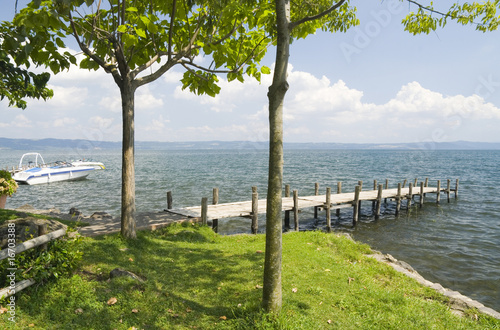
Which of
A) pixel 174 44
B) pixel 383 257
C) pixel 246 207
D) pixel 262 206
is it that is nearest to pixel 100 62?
pixel 174 44

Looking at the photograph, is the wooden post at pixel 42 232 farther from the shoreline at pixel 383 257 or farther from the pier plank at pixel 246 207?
the pier plank at pixel 246 207

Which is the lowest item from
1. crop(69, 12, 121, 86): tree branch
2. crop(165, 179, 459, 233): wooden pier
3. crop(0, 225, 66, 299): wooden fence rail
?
crop(165, 179, 459, 233): wooden pier

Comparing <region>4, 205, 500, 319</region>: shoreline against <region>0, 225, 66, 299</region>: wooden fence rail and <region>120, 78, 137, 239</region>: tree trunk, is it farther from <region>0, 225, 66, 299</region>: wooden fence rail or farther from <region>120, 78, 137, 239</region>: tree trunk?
<region>0, 225, 66, 299</region>: wooden fence rail

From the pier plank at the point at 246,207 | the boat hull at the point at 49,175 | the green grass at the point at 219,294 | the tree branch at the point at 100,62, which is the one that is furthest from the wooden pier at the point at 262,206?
the boat hull at the point at 49,175

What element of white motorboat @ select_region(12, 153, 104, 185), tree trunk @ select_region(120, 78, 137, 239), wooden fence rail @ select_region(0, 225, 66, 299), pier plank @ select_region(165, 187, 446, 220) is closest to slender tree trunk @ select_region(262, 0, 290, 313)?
wooden fence rail @ select_region(0, 225, 66, 299)

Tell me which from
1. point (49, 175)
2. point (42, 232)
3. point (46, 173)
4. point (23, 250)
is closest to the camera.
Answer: point (23, 250)

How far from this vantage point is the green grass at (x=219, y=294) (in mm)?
5465

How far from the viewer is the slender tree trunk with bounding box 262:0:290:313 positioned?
516 cm

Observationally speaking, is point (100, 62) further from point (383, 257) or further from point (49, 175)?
point (49, 175)

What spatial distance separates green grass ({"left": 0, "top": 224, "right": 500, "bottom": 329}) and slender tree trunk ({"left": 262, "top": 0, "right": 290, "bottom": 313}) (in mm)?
476

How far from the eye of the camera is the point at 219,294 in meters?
6.77

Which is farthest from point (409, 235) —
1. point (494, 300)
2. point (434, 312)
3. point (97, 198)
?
point (97, 198)

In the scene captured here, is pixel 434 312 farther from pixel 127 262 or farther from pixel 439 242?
pixel 439 242

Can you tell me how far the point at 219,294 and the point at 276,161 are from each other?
336 centimetres
